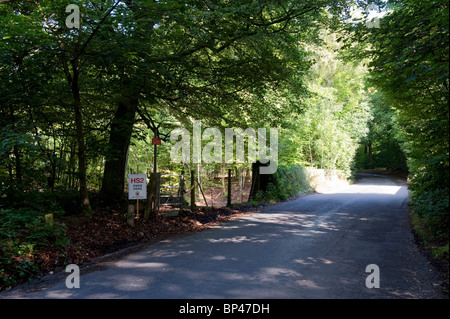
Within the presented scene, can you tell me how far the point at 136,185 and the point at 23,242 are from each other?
3.36m

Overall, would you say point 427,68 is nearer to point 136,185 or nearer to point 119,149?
point 136,185

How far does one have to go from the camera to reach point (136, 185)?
8.66 meters

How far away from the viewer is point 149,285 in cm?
466

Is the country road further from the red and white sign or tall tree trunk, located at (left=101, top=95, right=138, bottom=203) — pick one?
tall tree trunk, located at (left=101, top=95, right=138, bottom=203)

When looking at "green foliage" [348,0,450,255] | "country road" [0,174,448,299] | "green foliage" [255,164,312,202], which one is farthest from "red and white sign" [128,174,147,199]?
"green foliage" [255,164,312,202]

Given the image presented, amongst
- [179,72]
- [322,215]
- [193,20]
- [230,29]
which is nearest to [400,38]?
[230,29]

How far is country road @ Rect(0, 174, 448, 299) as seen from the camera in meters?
4.39

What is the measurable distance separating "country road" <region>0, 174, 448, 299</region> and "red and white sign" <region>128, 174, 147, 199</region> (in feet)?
5.63

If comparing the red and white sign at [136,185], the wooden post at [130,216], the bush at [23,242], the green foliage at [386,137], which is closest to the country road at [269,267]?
the bush at [23,242]

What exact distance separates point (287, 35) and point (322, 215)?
6.15 meters

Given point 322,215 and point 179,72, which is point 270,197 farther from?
point 179,72

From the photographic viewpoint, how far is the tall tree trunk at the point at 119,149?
31.6 feet

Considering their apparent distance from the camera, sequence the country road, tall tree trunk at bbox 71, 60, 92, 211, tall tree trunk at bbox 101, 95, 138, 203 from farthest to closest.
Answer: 1. tall tree trunk at bbox 101, 95, 138, 203
2. tall tree trunk at bbox 71, 60, 92, 211
3. the country road
